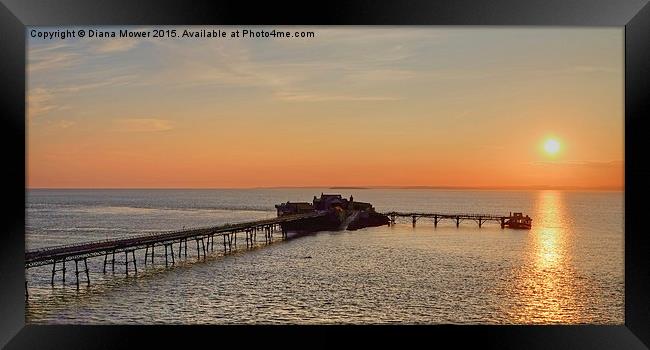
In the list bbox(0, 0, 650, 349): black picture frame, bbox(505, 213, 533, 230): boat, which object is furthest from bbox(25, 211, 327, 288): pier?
bbox(505, 213, 533, 230): boat

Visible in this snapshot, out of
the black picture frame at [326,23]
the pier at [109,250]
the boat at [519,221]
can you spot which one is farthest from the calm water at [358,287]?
the boat at [519,221]

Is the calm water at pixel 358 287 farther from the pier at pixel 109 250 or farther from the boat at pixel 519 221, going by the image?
the boat at pixel 519 221

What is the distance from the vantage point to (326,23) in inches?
496

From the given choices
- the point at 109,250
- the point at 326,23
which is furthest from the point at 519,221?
the point at 326,23

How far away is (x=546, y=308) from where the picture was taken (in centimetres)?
3256

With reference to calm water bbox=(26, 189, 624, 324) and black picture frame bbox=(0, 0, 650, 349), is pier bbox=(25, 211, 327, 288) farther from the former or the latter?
black picture frame bbox=(0, 0, 650, 349)

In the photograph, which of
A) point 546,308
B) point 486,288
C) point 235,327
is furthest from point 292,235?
point 235,327

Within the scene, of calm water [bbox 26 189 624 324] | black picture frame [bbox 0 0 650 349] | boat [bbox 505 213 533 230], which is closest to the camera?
black picture frame [bbox 0 0 650 349]

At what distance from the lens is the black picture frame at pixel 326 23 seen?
12484mm

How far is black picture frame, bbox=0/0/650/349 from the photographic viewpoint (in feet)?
41.0

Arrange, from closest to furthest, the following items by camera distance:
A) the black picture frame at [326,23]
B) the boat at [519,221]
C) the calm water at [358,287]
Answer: the black picture frame at [326,23], the calm water at [358,287], the boat at [519,221]

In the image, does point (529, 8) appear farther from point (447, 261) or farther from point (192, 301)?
point (447, 261)

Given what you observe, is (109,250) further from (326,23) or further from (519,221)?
(519,221)

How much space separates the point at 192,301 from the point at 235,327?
19.8 metres
